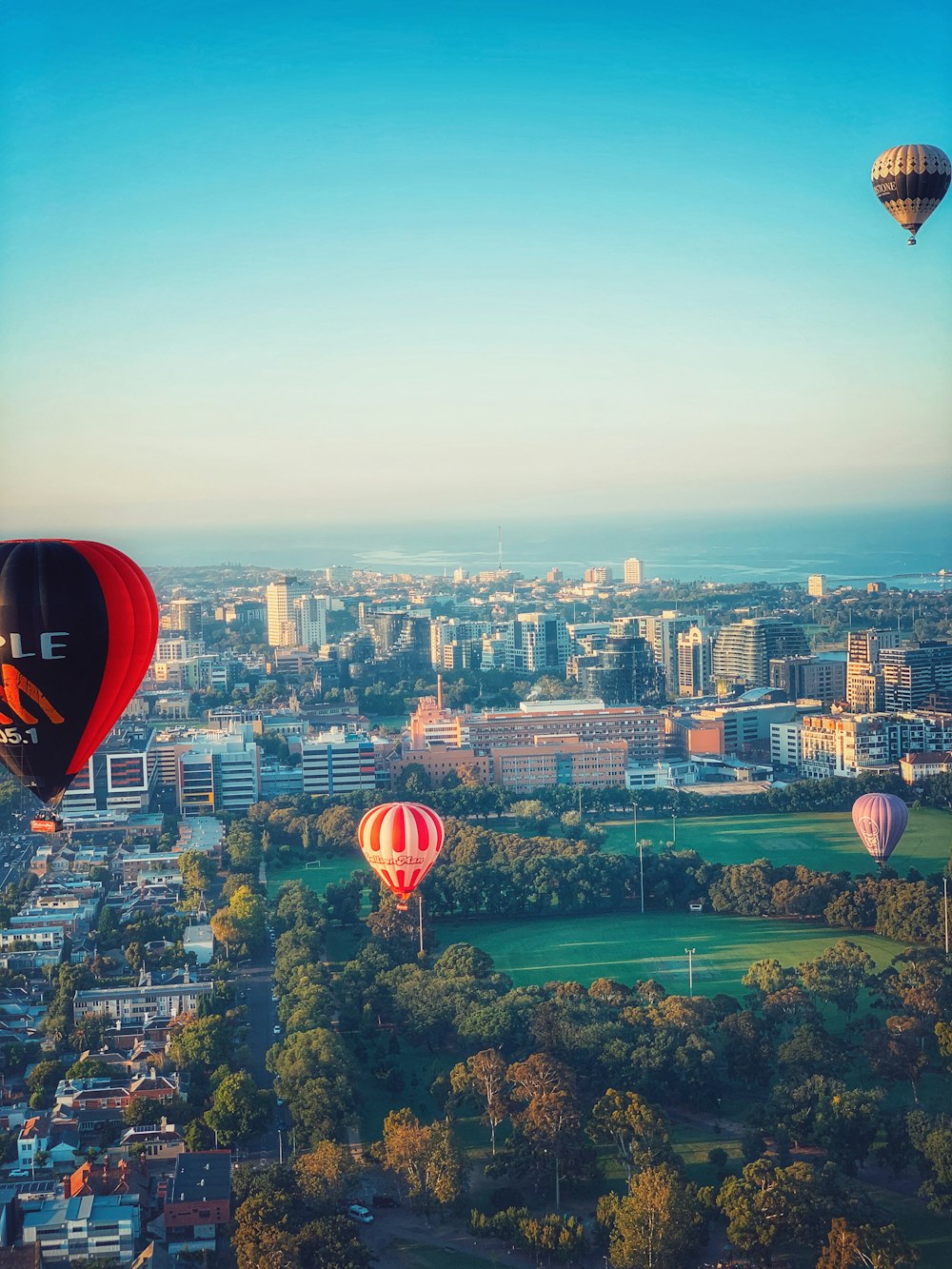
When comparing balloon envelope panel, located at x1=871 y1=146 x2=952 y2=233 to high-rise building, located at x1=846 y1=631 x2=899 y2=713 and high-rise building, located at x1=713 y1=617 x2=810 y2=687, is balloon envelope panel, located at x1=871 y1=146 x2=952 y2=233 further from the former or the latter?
high-rise building, located at x1=713 y1=617 x2=810 y2=687

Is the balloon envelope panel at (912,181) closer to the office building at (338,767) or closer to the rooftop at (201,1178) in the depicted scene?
the rooftop at (201,1178)

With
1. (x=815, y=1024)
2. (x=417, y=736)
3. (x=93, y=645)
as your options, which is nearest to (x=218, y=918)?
(x=815, y=1024)

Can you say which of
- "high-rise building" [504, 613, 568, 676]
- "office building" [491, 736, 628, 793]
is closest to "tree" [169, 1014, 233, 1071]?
"office building" [491, 736, 628, 793]

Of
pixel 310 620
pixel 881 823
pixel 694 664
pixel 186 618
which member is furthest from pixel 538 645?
pixel 881 823

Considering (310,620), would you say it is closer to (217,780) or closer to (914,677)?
(914,677)

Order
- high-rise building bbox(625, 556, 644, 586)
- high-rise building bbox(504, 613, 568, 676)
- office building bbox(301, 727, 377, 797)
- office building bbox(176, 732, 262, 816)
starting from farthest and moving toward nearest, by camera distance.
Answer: high-rise building bbox(625, 556, 644, 586)
high-rise building bbox(504, 613, 568, 676)
office building bbox(301, 727, 377, 797)
office building bbox(176, 732, 262, 816)

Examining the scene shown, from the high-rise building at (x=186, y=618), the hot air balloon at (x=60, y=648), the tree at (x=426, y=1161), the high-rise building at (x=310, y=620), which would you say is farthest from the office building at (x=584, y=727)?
the high-rise building at (x=310, y=620)

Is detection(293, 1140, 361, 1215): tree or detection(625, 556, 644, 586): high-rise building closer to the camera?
detection(293, 1140, 361, 1215): tree
